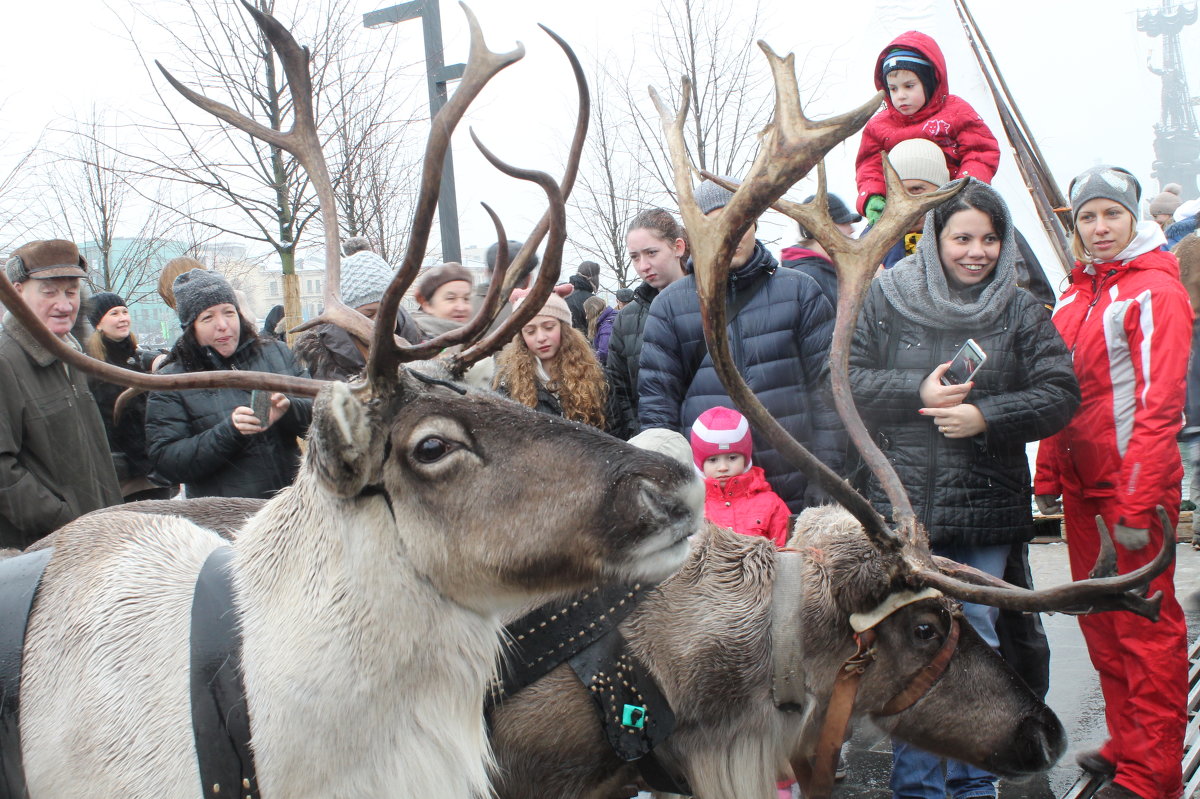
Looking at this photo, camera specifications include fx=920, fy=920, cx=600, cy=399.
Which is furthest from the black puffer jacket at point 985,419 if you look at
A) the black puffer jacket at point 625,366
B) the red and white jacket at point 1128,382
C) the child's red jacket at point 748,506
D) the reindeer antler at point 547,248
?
the reindeer antler at point 547,248

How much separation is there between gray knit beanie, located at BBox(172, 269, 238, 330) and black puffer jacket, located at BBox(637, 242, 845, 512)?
6.60 ft

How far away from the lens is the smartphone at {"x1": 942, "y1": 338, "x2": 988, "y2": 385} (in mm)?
3318

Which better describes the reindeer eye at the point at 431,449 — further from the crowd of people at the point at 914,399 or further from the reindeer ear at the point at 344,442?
the crowd of people at the point at 914,399

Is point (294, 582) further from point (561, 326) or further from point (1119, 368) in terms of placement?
point (1119, 368)

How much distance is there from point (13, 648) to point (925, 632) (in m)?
2.31

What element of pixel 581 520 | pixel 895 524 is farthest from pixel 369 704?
pixel 895 524

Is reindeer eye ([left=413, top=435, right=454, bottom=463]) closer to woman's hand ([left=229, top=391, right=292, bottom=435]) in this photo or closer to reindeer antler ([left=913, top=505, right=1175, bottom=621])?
reindeer antler ([left=913, top=505, right=1175, bottom=621])

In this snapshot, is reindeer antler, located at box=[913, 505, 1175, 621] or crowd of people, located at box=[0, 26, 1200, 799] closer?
reindeer antler, located at box=[913, 505, 1175, 621]

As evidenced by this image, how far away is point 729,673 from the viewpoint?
2455 mm

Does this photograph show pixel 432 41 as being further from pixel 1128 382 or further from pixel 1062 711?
pixel 1062 711

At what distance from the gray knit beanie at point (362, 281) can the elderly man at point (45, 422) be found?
1147mm

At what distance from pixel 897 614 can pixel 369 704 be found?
57.6 inches

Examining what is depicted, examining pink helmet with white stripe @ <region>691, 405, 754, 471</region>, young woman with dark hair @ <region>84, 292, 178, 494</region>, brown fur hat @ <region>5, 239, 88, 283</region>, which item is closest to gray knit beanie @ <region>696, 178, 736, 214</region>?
pink helmet with white stripe @ <region>691, 405, 754, 471</region>

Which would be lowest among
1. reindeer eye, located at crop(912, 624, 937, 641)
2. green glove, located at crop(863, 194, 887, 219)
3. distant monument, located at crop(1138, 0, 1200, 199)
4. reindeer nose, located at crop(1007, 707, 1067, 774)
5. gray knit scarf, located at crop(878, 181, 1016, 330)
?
reindeer nose, located at crop(1007, 707, 1067, 774)
